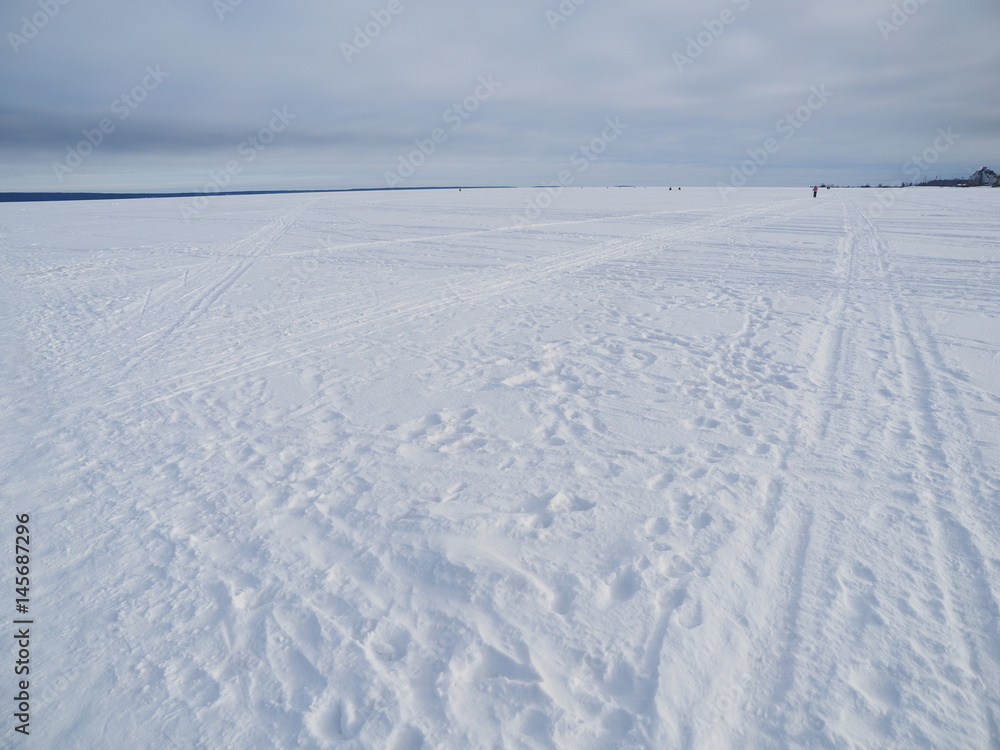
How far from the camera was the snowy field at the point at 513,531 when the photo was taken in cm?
230

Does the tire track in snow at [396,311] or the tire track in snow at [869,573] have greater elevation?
the tire track in snow at [396,311]

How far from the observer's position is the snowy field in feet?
7.54

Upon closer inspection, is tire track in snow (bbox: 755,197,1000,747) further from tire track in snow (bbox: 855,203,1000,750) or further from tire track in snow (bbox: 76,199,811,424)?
tire track in snow (bbox: 76,199,811,424)

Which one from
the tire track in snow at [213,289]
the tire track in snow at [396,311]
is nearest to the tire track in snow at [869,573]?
the tire track in snow at [396,311]

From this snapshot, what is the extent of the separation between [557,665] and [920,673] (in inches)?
65.9

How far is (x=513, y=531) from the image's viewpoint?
3.33m

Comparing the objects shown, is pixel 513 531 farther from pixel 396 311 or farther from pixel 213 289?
pixel 213 289

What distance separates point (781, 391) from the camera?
5.16 meters

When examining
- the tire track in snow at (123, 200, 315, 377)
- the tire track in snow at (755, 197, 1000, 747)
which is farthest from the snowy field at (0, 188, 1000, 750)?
the tire track in snow at (123, 200, 315, 377)

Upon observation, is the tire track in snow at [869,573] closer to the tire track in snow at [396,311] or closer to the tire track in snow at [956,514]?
the tire track in snow at [956,514]

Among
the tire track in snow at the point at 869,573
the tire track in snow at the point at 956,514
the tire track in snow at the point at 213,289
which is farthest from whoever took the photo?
the tire track in snow at the point at 213,289

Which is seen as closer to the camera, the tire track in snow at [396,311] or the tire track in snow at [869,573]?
the tire track in snow at [869,573]

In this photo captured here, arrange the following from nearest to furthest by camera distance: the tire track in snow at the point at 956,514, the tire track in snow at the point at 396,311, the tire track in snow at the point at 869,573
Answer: the tire track in snow at the point at 869,573
the tire track in snow at the point at 956,514
the tire track in snow at the point at 396,311

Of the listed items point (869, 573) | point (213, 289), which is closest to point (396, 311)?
point (213, 289)
